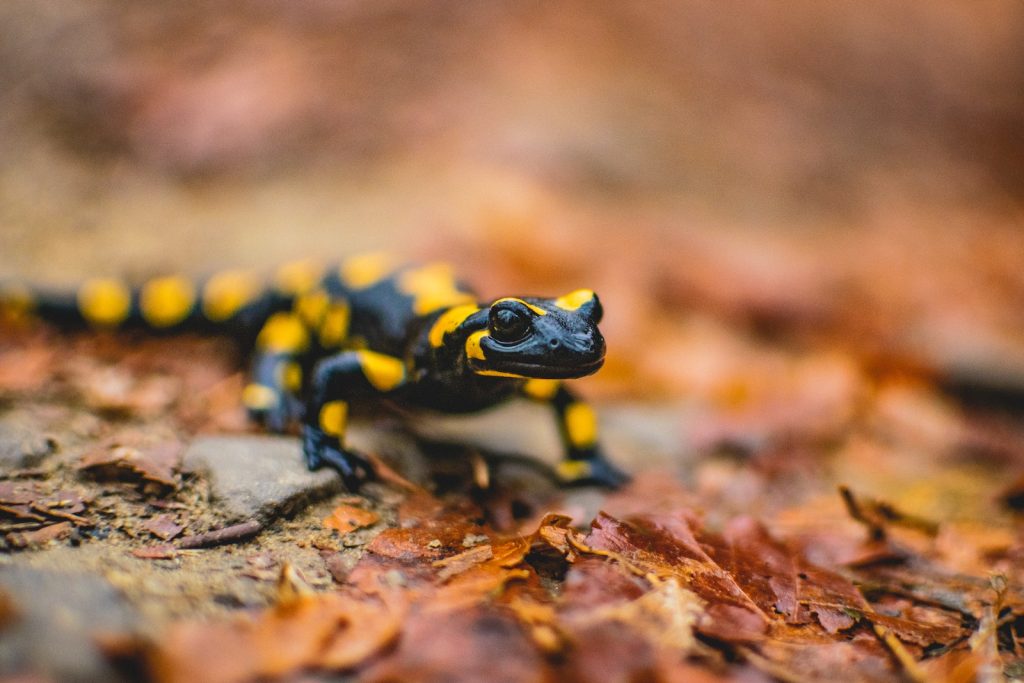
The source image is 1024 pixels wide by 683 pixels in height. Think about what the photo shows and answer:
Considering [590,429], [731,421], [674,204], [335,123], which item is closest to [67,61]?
[335,123]

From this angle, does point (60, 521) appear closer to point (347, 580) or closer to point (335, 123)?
point (347, 580)

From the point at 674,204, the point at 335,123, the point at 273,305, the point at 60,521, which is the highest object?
the point at 335,123

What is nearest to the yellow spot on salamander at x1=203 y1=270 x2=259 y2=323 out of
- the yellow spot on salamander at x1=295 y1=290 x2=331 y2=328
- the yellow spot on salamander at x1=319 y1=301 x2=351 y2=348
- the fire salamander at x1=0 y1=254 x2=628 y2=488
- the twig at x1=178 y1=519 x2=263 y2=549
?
the fire salamander at x1=0 y1=254 x2=628 y2=488

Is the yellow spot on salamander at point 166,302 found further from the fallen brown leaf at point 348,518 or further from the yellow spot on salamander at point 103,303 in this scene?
the fallen brown leaf at point 348,518

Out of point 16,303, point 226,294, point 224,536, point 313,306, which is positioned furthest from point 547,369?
point 16,303

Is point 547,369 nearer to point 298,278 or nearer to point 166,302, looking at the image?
point 298,278

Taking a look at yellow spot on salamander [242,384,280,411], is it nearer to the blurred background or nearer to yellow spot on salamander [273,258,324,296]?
yellow spot on salamander [273,258,324,296]

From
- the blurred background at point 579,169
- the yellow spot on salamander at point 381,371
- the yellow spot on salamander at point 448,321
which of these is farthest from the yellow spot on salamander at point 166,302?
the yellow spot on salamander at point 448,321
